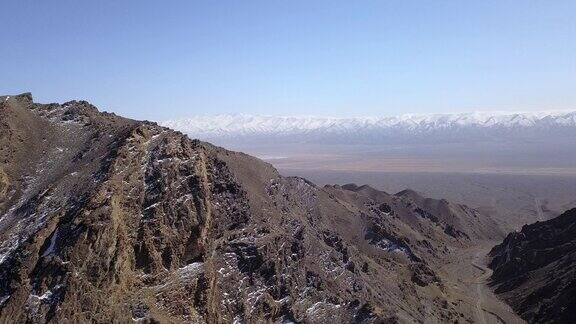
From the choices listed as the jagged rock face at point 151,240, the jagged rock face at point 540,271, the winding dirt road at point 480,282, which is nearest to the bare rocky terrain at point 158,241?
the jagged rock face at point 151,240

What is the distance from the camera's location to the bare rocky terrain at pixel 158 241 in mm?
36375

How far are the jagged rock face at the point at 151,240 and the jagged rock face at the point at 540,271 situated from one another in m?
10.8

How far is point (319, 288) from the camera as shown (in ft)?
170

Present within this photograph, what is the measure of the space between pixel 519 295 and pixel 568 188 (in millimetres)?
120155

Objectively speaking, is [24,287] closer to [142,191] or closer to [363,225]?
[142,191]

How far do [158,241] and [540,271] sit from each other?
191ft

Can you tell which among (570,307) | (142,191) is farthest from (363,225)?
(142,191)

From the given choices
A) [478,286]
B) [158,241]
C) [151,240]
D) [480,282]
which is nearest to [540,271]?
[478,286]

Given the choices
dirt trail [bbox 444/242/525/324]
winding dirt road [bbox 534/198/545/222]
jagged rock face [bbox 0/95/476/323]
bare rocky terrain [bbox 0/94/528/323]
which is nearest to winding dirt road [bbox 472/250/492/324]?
dirt trail [bbox 444/242/525/324]

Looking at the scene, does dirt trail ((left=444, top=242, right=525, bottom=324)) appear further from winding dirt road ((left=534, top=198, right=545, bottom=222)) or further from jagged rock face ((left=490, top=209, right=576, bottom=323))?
winding dirt road ((left=534, top=198, right=545, bottom=222))

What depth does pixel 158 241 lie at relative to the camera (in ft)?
136

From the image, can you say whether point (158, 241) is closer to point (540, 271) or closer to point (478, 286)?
point (478, 286)

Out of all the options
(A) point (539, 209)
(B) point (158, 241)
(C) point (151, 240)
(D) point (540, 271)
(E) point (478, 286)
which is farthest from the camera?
(A) point (539, 209)

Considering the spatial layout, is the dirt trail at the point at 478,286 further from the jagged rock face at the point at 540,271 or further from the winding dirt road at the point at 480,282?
the jagged rock face at the point at 540,271
